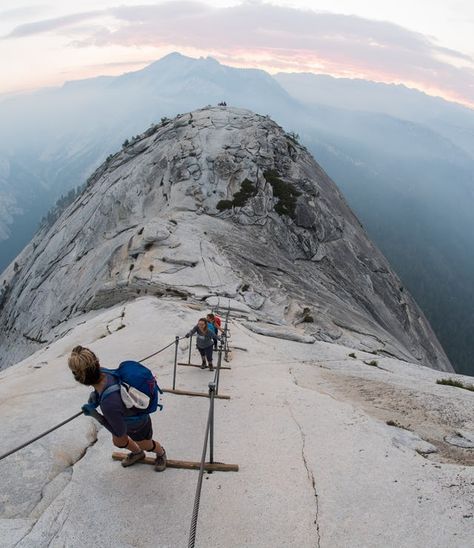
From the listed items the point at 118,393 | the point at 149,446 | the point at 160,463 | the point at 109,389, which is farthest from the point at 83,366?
the point at 160,463

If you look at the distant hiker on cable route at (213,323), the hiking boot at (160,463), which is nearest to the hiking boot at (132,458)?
the hiking boot at (160,463)

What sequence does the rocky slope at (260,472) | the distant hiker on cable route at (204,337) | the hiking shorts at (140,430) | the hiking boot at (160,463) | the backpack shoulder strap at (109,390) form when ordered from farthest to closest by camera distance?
1. the distant hiker on cable route at (204,337)
2. the hiking boot at (160,463)
3. the hiking shorts at (140,430)
4. the backpack shoulder strap at (109,390)
5. the rocky slope at (260,472)

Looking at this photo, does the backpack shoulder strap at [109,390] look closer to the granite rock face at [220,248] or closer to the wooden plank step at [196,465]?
the wooden plank step at [196,465]

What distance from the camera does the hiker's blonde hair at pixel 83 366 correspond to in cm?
704

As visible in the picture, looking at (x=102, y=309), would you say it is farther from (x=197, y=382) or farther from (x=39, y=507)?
(x=39, y=507)

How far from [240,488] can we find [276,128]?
205ft

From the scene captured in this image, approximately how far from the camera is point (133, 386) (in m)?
7.66

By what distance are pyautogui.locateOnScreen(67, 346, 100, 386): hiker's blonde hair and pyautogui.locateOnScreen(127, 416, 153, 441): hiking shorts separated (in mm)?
1463

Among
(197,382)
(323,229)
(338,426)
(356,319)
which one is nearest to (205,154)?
(323,229)

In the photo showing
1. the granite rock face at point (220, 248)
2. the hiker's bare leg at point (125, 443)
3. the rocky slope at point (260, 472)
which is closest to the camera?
the rocky slope at point (260, 472)

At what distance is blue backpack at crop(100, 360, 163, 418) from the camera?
758 cm

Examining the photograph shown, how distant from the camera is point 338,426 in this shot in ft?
37.2

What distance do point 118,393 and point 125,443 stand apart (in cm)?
123

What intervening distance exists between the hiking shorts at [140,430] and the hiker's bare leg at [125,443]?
4.3 inches
